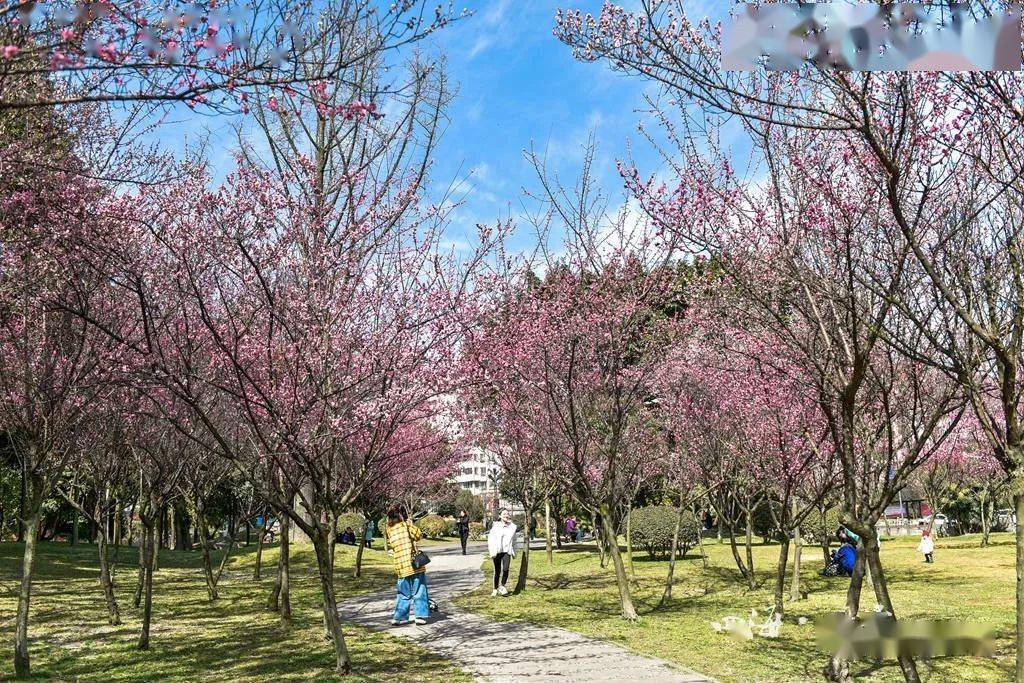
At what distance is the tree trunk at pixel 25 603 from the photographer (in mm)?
7680

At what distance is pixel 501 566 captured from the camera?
15.4 m

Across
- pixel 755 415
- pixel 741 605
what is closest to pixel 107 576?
pixel 741 605

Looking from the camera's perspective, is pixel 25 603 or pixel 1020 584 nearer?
pixel 1020 584

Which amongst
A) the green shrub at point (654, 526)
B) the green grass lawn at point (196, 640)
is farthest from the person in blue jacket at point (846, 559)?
the green grass lawn at point (196, 640)

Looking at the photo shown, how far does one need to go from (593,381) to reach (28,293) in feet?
26.8

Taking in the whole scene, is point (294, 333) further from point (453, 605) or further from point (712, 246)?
point (453, 605)

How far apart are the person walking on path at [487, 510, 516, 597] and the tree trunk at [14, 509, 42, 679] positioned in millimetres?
Result: 8476

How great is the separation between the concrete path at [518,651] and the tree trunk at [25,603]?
169 inches

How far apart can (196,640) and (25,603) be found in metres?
2.75

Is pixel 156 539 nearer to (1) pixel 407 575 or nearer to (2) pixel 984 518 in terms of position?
(1) pixel 407 575

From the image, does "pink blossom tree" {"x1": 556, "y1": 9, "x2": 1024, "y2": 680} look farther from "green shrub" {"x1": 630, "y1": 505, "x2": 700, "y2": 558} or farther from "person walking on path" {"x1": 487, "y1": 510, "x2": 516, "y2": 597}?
"green shrub" {"x1": 630, "y1": 505, "x2": 700, "y2": 558}

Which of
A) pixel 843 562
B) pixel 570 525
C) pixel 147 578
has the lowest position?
pixel 570 525

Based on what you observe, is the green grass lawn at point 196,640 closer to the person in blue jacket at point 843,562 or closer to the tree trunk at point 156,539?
the tree trunk at point 156,539

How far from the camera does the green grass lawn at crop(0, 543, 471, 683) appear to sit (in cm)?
805
